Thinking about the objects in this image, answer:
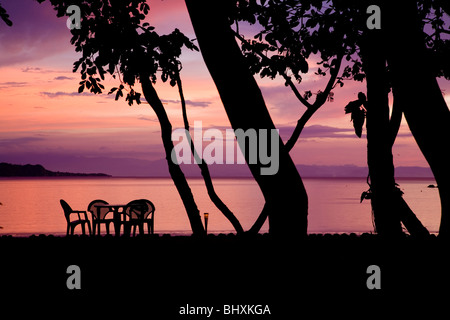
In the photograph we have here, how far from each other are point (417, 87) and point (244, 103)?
112cm

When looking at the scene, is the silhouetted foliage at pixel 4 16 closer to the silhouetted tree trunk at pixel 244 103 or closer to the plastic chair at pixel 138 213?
the silhouetted tree trunk at pixel 244 103

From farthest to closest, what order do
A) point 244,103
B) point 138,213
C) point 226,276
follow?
point 138,213
point 226,276
point 244,103

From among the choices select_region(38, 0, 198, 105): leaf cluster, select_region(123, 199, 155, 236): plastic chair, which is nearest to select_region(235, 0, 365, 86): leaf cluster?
select_region(38, 0, 198, 105): leaf cluster

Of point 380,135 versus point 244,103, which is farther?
point 380,135

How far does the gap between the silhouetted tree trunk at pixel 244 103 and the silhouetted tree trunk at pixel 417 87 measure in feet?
2.84

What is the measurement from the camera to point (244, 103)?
2.96 meters

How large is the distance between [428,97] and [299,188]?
1.02 m

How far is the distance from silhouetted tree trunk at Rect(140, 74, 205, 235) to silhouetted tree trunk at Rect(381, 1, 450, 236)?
410 centimetres

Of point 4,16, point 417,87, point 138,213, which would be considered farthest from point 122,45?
point 138,213

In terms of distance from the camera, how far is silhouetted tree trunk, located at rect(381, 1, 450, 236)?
10.1ft

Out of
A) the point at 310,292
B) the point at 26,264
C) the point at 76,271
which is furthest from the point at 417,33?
the point at 26,264

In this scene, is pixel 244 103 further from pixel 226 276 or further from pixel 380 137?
pixel 380 137

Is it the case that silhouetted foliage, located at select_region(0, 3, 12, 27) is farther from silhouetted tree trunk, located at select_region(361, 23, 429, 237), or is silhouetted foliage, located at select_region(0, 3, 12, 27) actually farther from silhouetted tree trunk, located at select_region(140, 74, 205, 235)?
silhouetted tree trunk, located at select_region(361, 23, 429, 237)
